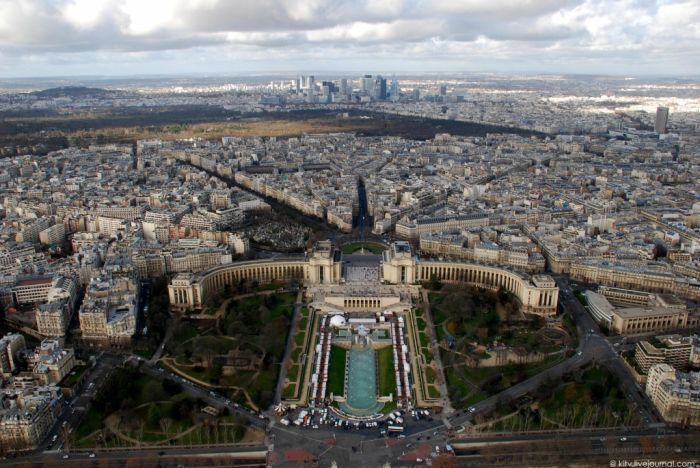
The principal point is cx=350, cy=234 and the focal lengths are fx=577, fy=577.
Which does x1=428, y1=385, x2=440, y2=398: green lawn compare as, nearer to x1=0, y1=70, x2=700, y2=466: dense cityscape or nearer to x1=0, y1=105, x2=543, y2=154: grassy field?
x1=0, y1=70, x2=700, y2=466: dense cityscape

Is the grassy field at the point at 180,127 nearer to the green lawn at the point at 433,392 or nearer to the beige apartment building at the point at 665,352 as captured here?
the beige apartment building at the point at 665,352

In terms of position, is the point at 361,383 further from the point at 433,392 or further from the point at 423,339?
the point at 423,339

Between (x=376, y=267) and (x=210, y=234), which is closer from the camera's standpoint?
(x=376, y=267)

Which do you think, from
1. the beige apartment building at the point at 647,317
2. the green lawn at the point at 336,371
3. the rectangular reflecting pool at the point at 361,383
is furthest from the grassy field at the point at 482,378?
the green lawn at the point at 336,371

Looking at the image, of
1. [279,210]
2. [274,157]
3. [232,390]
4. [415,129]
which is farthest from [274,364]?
[415,129]

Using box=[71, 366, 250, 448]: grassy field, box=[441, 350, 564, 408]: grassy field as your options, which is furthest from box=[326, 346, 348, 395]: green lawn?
box=[71, 366, 250, 448]: grassy field

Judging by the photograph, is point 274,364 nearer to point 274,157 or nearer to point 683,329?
point 683,329
